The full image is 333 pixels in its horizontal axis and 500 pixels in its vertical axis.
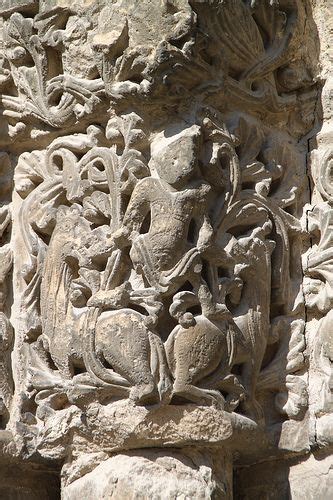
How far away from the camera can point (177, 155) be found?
3.57 m

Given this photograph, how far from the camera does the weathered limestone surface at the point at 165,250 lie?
3500 millimetres

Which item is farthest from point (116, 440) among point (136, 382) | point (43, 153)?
point (43, 153)

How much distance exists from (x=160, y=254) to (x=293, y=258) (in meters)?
0.35

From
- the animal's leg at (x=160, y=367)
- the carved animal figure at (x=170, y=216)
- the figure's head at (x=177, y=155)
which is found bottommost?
the animal's leg at (x=160, y=367)

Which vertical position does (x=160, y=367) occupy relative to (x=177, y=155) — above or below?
below

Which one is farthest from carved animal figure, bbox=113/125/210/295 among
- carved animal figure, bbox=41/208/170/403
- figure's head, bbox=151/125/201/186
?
carved animal figure, bbox=41/208/170/403

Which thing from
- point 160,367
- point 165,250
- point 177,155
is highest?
point 177,155

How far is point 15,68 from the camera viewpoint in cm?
374

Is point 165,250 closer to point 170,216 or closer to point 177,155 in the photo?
point 170,216

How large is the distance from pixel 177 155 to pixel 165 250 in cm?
20

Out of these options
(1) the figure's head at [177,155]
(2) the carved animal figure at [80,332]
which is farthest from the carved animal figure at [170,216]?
(2) the carved animal figure at [80,332]

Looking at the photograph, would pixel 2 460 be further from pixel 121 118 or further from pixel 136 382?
pixel 121 118

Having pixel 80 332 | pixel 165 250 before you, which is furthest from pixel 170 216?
pixel 80 332

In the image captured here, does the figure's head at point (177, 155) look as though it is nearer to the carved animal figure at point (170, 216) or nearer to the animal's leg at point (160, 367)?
the carved animal figure at point (170, 216)
